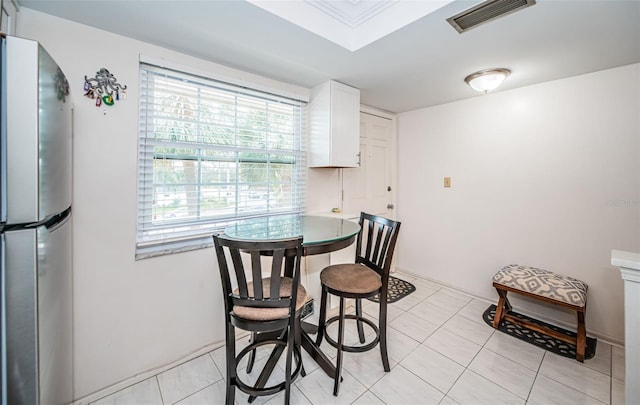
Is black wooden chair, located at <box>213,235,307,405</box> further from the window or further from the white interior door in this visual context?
the white interior door

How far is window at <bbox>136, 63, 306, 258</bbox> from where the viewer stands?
5.82 feet

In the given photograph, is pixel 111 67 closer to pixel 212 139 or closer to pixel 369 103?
pixel 212 139

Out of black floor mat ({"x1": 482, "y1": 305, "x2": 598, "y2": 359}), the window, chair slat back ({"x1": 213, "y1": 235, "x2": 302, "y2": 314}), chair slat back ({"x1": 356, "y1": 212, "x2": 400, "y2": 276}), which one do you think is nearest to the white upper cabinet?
the window

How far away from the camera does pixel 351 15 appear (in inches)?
70.5

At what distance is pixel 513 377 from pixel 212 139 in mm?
2800

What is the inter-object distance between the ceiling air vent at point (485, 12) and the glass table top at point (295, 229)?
4.63 feet

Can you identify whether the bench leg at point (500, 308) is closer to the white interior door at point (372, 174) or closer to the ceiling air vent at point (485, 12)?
the white interior door at point (372, 174)

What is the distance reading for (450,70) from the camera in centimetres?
219

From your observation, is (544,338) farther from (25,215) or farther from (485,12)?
(25,215)

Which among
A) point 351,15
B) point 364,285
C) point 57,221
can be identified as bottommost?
point 364,285

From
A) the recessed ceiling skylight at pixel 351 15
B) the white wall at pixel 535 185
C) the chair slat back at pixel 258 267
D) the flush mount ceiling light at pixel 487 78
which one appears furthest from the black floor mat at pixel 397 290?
the recessed ceiling skylight at pixel 351 15

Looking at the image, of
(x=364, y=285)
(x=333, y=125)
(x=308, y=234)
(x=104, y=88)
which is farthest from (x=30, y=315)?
Answer: (x=333, y=125)

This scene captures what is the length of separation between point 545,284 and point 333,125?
2.27m

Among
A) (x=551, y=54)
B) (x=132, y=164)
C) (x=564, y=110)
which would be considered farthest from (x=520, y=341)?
(x=132, y=164)
